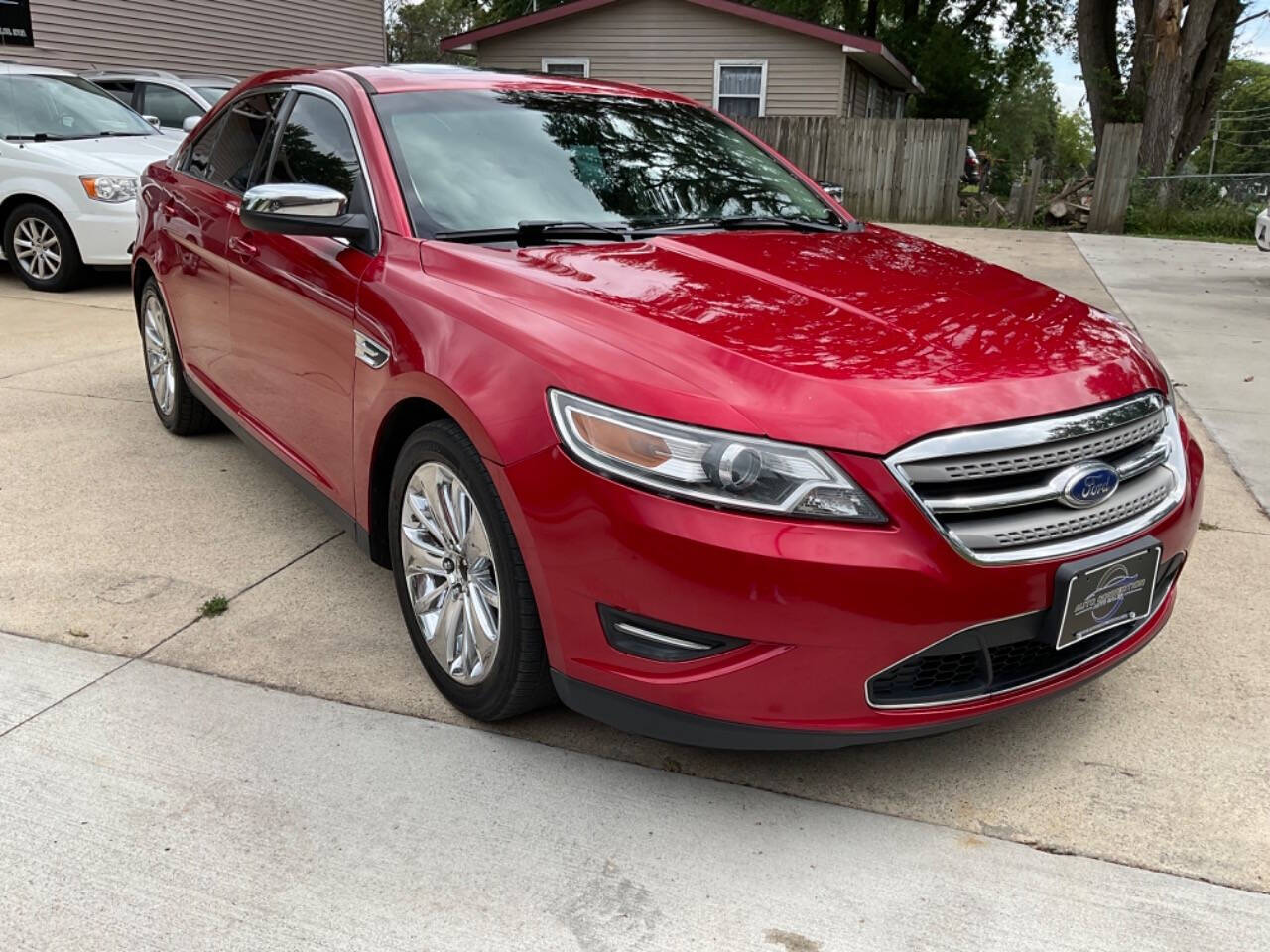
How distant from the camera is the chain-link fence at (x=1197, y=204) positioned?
55.9 feet

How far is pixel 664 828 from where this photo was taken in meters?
2.49

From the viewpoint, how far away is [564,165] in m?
3.49

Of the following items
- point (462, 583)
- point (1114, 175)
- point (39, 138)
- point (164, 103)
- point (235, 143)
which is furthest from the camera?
point (1114, 175)

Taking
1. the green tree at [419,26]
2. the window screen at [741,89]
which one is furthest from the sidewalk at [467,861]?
the green tree at [419,26]

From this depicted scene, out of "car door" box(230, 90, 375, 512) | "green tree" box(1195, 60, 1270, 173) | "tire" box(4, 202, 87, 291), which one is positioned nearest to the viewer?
"car door" box(230, 90, 375, 512)

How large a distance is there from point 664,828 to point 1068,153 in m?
96.8

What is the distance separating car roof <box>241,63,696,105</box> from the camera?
3.65 meters

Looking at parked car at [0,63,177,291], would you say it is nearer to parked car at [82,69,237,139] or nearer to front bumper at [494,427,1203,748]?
parked car at [82,69,237,139]

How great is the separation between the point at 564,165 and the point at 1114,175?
1624cm

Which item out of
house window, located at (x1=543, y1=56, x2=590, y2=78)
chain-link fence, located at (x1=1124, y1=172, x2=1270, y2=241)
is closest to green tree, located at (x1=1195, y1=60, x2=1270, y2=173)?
chain-link fence, located at (x1=1124, y1=172, x2=1270, y2=241)

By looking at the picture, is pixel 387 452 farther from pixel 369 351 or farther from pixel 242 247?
pixel 242 247

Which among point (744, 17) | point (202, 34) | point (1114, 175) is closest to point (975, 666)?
point (1114, 175)

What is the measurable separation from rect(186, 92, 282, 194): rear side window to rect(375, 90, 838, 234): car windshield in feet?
2.95

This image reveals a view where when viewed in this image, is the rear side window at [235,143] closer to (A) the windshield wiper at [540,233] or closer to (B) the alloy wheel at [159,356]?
(B) the alloy wheel at [159,356]
